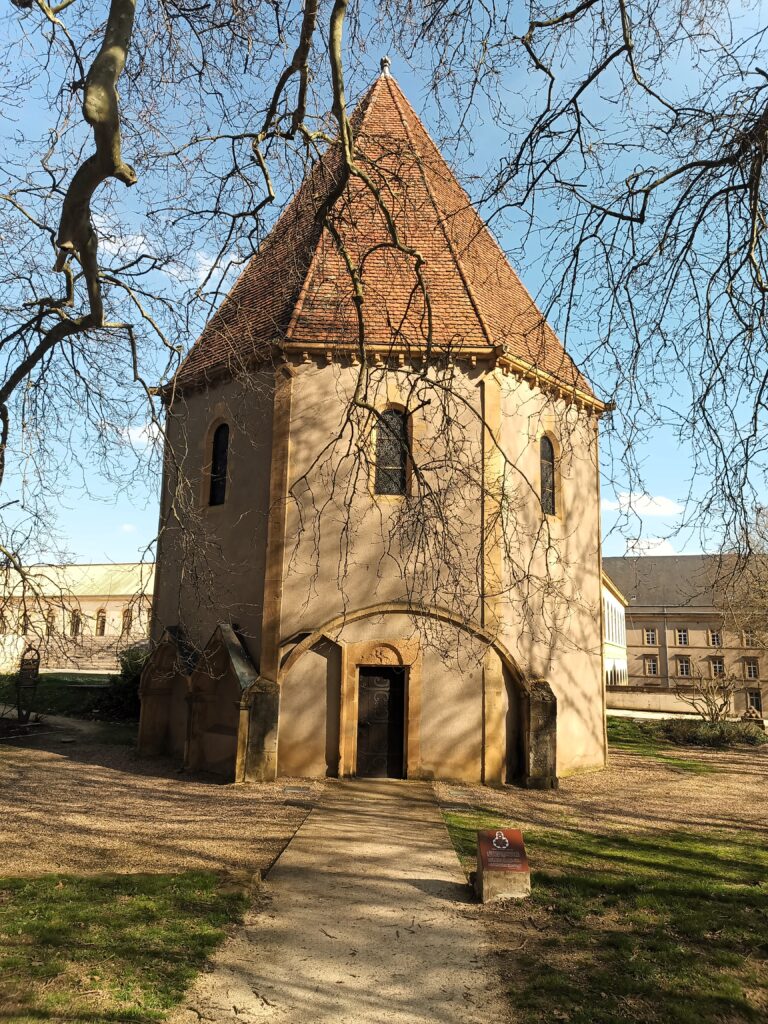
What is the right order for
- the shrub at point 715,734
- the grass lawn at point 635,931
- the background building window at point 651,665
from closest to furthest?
the grass lawn at point 635,931 < the shrub at point 715,734 < the background building window at point 651,665

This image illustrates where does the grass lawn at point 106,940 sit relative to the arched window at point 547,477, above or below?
below

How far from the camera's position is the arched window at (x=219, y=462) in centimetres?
1598

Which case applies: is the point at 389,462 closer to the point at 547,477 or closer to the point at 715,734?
the point at 547,477

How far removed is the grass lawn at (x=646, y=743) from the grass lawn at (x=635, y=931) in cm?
869

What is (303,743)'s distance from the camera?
13430 millimetres

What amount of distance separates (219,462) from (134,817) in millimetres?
7824

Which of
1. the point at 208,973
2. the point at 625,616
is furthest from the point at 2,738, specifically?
the point at 625,616

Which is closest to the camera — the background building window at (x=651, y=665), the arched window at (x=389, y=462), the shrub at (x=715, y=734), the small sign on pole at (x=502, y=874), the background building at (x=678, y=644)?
the small sign on pole at (x=502, y=874)

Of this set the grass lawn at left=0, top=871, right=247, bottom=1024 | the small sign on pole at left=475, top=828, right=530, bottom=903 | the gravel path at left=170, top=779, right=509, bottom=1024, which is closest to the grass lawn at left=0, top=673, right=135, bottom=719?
the gravel path at left=170, top=779, right=509, bottom=1024

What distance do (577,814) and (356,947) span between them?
659 centimetres

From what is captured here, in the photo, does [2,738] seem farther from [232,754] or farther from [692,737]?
[692,737]

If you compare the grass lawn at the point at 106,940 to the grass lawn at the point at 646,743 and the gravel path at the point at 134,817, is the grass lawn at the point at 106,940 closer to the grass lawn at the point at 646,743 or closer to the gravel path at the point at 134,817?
the gravel path at the point at 134,817

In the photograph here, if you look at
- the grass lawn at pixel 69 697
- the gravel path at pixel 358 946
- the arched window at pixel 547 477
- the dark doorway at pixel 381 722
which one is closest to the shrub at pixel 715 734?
the arched window at pixel 547 477

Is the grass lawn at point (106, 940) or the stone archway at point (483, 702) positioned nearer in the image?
the grass lawn at point (106, 940)
